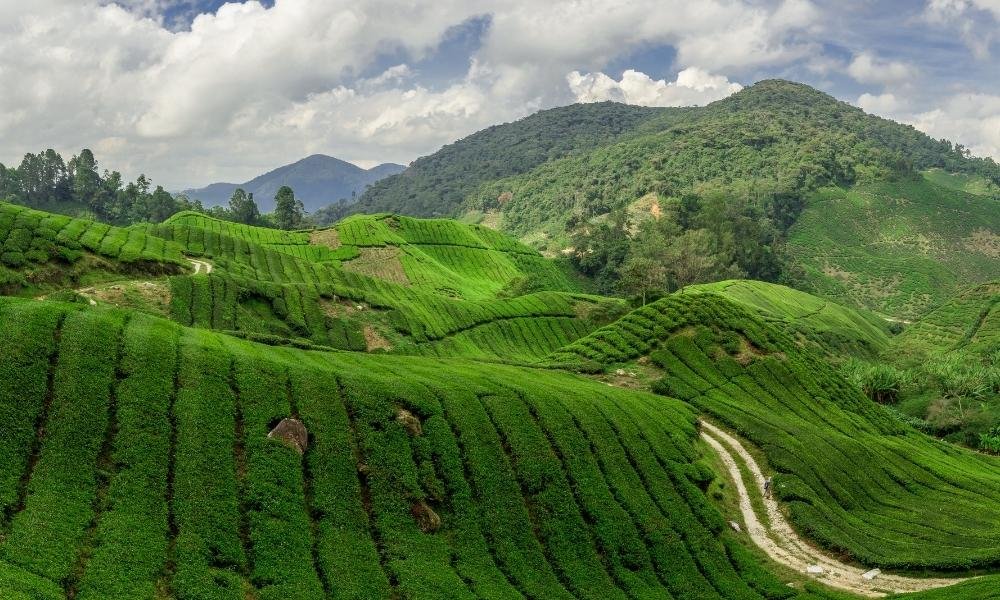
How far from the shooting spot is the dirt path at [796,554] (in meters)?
28.2

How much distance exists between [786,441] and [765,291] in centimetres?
9576

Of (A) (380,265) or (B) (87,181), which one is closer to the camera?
(A) (380,265)

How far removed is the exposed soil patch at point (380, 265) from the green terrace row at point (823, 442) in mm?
65341

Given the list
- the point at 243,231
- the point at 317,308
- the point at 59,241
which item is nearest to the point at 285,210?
the point at 243,231

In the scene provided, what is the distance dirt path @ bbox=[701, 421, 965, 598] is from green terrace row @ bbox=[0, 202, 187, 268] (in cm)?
5768

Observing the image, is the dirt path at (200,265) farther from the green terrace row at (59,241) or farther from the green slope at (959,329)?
the green slope at (959,329)

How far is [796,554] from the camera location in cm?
3150

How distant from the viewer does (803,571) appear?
Result: 29.9 metres

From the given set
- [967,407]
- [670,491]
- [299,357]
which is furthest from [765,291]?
[299,357]

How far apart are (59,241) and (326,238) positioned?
7434cm

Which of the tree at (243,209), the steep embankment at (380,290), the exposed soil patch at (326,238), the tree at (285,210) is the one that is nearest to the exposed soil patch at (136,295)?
the steep embankment at (380,290)

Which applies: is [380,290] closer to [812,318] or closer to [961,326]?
[812,318]

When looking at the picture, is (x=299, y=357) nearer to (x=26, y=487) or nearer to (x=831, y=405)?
(x=26, y=487)

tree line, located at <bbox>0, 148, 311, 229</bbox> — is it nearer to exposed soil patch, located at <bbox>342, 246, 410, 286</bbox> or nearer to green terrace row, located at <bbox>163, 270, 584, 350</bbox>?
exposed soil patch, located at <bbox>342, 246, 410, 286</bbox>
